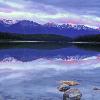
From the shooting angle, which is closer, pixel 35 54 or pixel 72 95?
pixel 72 95

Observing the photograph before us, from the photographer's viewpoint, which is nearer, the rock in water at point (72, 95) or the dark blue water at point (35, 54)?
the rock in water at point (72, 95)

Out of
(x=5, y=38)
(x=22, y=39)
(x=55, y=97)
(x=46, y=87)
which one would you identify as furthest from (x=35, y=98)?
(x=22, y=39)

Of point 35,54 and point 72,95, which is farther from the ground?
point 72,95

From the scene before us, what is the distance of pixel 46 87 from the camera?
15.3 meters

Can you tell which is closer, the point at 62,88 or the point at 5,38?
the point at 62,88

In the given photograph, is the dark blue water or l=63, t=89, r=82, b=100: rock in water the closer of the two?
l=63, t=89, r=82, b=100: rock in water

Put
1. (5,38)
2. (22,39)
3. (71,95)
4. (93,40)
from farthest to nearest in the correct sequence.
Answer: (22,39), (93,40), (5,38), (71,95)

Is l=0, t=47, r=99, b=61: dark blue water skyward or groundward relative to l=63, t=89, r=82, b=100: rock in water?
groundward

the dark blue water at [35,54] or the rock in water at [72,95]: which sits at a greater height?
the rock in water at [72,95]

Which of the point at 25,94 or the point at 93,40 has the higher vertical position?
the point at 25,94

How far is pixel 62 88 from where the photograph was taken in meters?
14.0

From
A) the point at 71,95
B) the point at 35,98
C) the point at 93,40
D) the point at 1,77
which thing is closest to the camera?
the point at 71,95

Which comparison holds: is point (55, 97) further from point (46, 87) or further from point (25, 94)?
point (46, 87)

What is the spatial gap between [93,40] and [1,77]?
3467 inches
